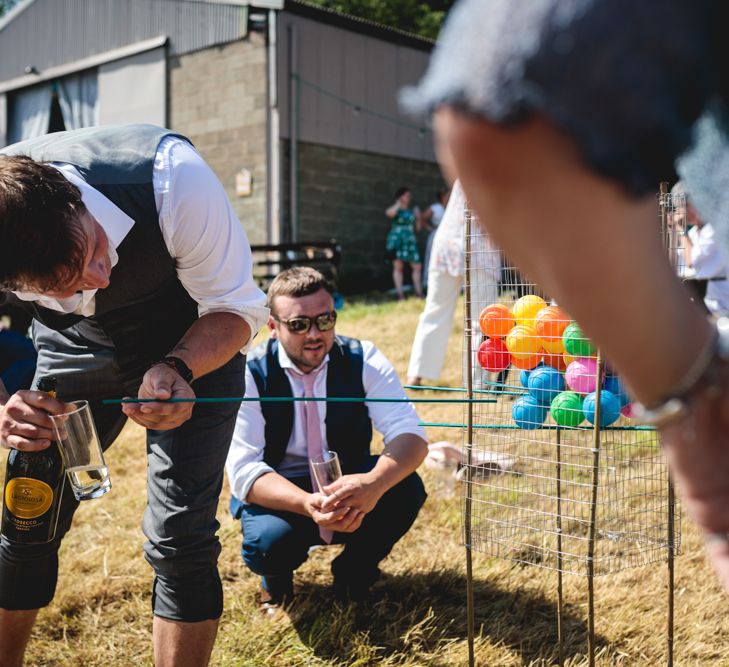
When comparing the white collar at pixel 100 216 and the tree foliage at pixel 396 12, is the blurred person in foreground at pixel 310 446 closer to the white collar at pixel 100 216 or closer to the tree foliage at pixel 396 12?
the white collar at pixel 100 216

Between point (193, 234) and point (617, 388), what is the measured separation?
1.37 metres

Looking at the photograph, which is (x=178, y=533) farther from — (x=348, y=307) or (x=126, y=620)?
(x=348, y=307)

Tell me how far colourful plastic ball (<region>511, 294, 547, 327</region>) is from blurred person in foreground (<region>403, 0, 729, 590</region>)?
6.03ft

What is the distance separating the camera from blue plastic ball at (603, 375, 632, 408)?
250cm

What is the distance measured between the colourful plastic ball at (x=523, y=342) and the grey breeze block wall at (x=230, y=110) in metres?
10.2

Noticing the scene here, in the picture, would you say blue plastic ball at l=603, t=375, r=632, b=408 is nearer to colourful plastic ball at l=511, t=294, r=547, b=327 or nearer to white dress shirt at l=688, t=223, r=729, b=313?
colourful plastic ball at l=511, t=294, r=547, b=327

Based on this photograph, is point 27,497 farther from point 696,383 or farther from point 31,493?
point 696,383

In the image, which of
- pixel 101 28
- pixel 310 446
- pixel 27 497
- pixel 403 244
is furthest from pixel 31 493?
pixel 101 28

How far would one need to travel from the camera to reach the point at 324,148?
12789 mm

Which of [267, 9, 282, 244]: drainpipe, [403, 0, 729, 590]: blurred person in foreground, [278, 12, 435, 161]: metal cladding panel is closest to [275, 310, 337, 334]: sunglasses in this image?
[403, 0, 729, 590]: blurred person in foreground

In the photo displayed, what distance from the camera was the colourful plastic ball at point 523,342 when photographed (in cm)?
255

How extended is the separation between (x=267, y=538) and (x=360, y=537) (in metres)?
0.35

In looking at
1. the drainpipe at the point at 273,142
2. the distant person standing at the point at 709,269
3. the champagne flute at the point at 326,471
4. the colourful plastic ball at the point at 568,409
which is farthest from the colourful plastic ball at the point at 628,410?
the drainpipe at the point at 273,142

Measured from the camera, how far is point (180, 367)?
6.59ft
